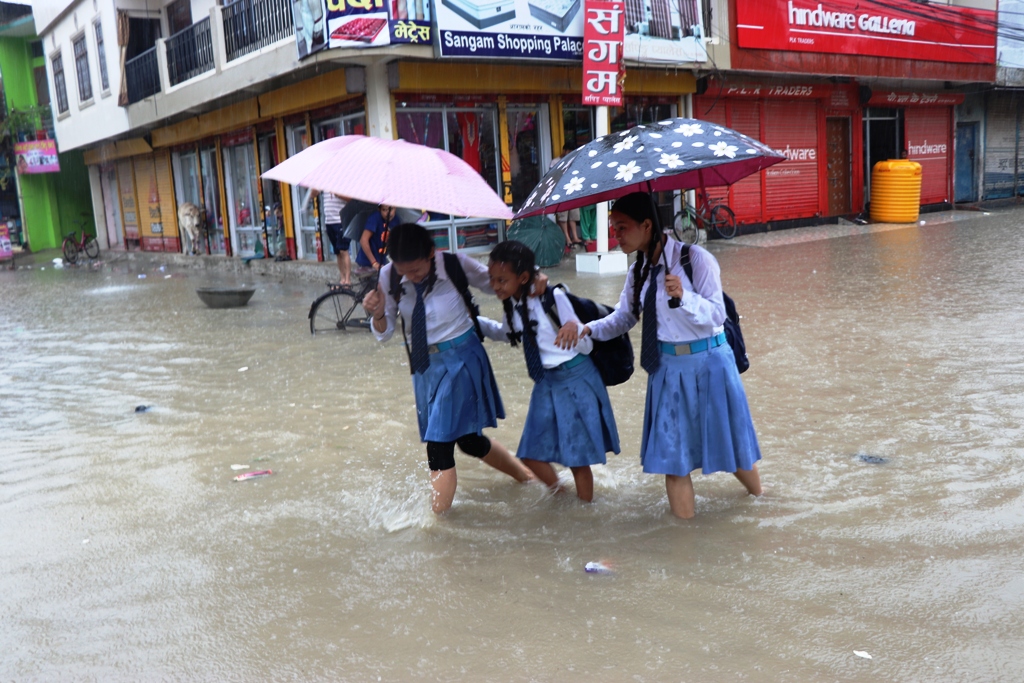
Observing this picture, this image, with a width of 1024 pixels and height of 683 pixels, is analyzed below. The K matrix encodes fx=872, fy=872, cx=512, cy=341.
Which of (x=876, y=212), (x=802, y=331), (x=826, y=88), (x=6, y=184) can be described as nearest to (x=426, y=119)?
(x=802, y=331)

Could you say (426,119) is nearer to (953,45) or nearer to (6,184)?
(953,45)

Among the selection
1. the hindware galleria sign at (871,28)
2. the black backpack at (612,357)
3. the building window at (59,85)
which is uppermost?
the building window at (59,85)

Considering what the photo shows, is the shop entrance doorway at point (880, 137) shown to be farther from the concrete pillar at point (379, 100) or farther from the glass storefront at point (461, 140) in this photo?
the concrete pillar at point (379, 100)

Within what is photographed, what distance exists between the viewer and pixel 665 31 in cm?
1520

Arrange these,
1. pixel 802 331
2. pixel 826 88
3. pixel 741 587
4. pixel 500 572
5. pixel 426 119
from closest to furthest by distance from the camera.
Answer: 1. pixel 741 587
2. pixel 500 572
3. pixel 802 331
4. pixel 426 119
5. pixel 826 88

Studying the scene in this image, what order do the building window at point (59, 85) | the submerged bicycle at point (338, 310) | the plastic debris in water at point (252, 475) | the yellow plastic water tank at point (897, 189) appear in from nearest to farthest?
the plastic debris in water at point (252, 475)
the submerged bicycle at point (338, 310)
the yellow plastic water tank at point (897, 189)
the building window at point (59, 85)

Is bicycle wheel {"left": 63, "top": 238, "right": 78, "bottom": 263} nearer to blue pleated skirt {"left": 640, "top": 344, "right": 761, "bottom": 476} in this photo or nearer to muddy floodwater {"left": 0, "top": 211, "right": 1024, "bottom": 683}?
muddy floodwater {"left": 0, "top": 211, "right": 1024, "bottom": 683}

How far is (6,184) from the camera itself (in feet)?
96.4

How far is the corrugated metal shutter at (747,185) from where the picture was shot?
58.3ft

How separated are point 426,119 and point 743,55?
259 inches

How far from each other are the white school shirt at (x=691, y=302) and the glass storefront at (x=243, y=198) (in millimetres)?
15570

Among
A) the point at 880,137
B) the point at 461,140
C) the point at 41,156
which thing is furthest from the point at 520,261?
the point at 41,156

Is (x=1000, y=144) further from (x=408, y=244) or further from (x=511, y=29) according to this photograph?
(x=408, y=244)

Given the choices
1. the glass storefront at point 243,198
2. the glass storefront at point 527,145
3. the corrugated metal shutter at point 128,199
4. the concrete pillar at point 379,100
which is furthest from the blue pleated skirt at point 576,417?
the corrugated metal shutter at point 128,199
